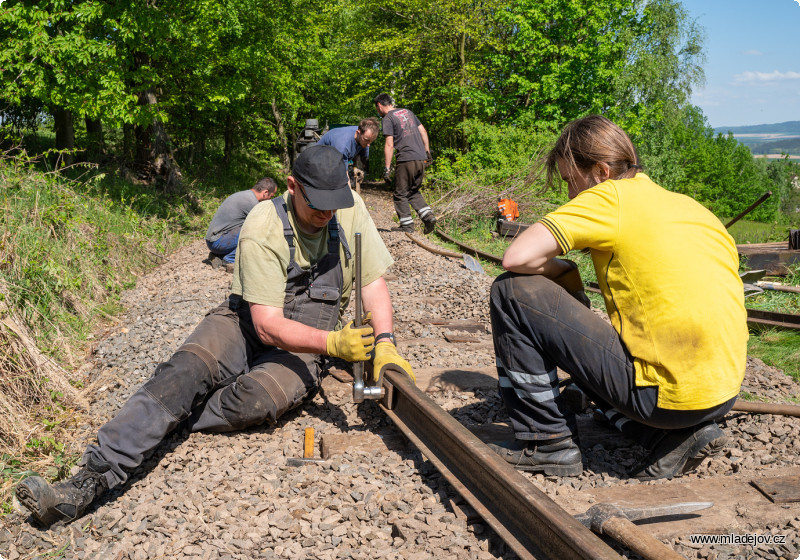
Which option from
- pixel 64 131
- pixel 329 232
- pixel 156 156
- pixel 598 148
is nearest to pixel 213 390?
pixel 329 232

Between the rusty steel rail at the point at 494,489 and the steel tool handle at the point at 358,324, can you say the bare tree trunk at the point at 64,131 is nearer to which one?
the steel tool handle at the point at 358,324

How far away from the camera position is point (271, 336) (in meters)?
3.49

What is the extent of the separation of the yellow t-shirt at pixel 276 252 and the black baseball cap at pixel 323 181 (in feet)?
1.03

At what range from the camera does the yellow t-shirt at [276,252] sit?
138 inches

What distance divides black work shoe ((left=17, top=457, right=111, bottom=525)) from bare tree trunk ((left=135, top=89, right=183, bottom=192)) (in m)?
14.2

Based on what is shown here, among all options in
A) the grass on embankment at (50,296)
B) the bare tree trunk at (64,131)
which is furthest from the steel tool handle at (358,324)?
the bare tree trunk at (64,131)

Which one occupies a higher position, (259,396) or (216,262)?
(216,262)

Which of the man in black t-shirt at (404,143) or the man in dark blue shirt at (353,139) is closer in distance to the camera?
the man in dark blue shirt at (353,139)

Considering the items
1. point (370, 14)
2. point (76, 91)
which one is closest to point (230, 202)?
point (76, 91)

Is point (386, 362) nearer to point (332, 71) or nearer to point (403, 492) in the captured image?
point (403, 492)

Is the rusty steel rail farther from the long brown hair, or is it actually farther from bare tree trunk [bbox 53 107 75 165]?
bare tree trunk [bbox 53 107 75 165]

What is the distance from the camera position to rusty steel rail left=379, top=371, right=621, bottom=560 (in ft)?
6.79

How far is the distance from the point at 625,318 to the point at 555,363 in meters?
0.39

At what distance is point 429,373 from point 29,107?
46.8 feet
